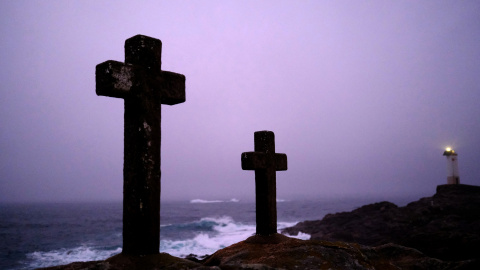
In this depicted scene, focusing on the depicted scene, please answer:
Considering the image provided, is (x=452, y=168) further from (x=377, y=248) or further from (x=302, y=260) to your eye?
(x=302, y=260)

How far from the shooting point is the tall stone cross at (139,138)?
4.91 m

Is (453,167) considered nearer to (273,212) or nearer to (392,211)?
(392,211)

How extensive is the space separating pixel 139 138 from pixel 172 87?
3.24 ft

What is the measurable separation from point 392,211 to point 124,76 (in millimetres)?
33002

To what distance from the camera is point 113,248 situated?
37562 mm

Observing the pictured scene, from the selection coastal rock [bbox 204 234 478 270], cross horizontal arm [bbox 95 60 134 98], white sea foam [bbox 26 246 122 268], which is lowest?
white sea foam [bbox 26 246 122 268]

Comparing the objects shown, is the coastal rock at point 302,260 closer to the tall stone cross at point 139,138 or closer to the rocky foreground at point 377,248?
the rocky foreground at point 377,248

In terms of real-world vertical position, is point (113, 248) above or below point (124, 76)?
below

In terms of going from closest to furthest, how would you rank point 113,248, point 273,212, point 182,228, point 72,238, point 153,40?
point 153,40, point 273,212, point 113,248, point 72,238, point 182,228

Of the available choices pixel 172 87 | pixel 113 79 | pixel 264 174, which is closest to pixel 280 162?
pixel 264 174

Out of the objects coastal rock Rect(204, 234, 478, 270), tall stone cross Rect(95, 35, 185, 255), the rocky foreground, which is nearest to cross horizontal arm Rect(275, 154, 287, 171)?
the rocky foreground

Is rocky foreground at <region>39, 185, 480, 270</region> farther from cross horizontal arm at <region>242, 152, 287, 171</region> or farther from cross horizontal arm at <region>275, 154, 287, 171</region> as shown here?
cross horizontal arm at <region>275, 154, 287, 171</region>

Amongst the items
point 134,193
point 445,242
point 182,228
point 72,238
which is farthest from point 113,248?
point 134,193

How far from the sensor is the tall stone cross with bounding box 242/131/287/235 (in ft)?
29.0
